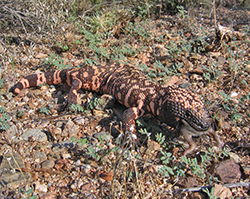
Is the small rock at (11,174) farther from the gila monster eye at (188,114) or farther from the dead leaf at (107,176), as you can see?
the gila monster eye at (188,114)

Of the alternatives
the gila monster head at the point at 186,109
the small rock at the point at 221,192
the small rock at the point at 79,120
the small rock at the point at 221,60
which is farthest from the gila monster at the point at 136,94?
the small rock at the point at 221,60

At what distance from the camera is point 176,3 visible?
4594 mm

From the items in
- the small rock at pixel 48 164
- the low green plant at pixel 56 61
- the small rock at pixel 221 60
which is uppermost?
the low green plant at pixel 56 61

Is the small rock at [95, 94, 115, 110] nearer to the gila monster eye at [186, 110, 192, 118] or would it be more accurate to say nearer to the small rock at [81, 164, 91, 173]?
the small rock at [81, 164, 91, 173]

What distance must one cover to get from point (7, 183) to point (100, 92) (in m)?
1.60

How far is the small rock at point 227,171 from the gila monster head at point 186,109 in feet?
1.26

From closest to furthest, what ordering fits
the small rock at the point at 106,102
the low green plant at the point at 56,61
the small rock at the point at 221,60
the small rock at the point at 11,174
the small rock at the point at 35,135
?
the small rock at the point at 11,174 < the small rock at the point at 35,135 < the small rock at the point at 106,102 < the low green plant at the point at 56,61 < the small rock at the point at 221,60

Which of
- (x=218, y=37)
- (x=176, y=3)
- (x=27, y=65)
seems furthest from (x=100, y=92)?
(x=176, y=3)

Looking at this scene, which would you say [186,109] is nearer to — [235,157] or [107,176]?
[235,157]

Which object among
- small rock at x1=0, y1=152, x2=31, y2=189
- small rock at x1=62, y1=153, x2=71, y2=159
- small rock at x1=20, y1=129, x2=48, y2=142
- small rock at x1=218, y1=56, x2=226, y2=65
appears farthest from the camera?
small rock at x1=218, y1=56, x2=226, y2=65

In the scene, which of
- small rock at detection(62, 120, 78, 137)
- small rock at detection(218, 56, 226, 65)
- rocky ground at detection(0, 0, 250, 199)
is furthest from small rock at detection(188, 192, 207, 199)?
small rock at detection(218, 56, 226, 65)

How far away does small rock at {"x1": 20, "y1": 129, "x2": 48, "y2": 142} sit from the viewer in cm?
244

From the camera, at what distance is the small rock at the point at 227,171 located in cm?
210

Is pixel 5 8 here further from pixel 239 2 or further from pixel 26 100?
pixel 239 2
